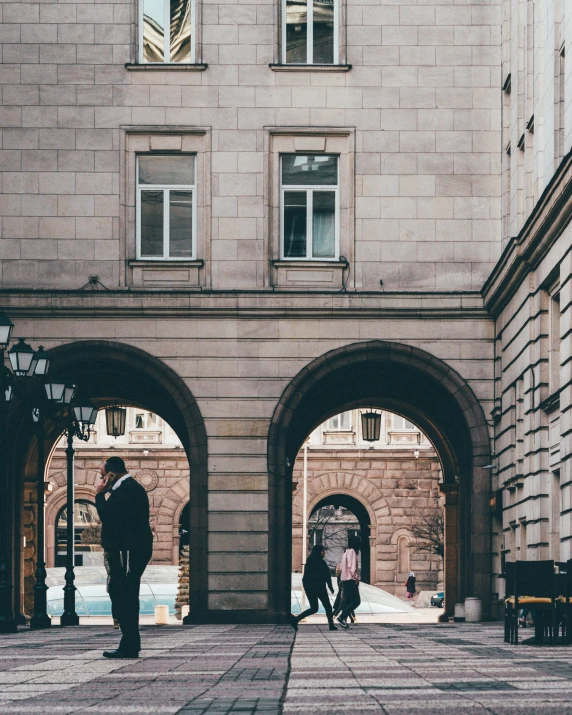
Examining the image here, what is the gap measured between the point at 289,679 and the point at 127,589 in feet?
9.47

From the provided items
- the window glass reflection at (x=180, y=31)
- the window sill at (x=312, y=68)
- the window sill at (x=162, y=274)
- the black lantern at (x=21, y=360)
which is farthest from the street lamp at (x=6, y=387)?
the window sill at (x=312, y=68)

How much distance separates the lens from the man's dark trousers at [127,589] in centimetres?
1184

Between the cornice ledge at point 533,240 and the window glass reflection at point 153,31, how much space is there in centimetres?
707

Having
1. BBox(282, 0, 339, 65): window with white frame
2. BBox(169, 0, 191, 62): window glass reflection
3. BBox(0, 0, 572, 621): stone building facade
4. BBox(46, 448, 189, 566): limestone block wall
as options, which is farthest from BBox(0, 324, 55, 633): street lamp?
BBox(46, 448, 189, 566): limestone block wall

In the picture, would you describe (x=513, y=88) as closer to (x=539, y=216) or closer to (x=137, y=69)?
(x=539, y=216)

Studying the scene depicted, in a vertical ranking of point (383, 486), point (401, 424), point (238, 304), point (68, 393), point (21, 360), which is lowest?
point (383, 486)

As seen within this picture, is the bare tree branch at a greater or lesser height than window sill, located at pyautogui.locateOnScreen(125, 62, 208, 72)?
lesser

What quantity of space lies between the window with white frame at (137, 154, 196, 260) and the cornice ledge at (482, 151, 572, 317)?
5.27m

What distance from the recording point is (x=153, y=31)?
87.7 feet

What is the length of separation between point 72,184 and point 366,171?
16.6ft

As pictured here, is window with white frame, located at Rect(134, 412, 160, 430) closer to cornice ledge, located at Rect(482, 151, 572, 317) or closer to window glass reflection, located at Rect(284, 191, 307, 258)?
window glass reflection, located at Rect(284, 191, 307, 258)

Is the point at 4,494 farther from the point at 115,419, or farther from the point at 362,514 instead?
the point at 362,514

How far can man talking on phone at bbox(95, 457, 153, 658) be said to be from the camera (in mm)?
11844

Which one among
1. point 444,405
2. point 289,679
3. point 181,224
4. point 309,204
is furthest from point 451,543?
point 289,679
